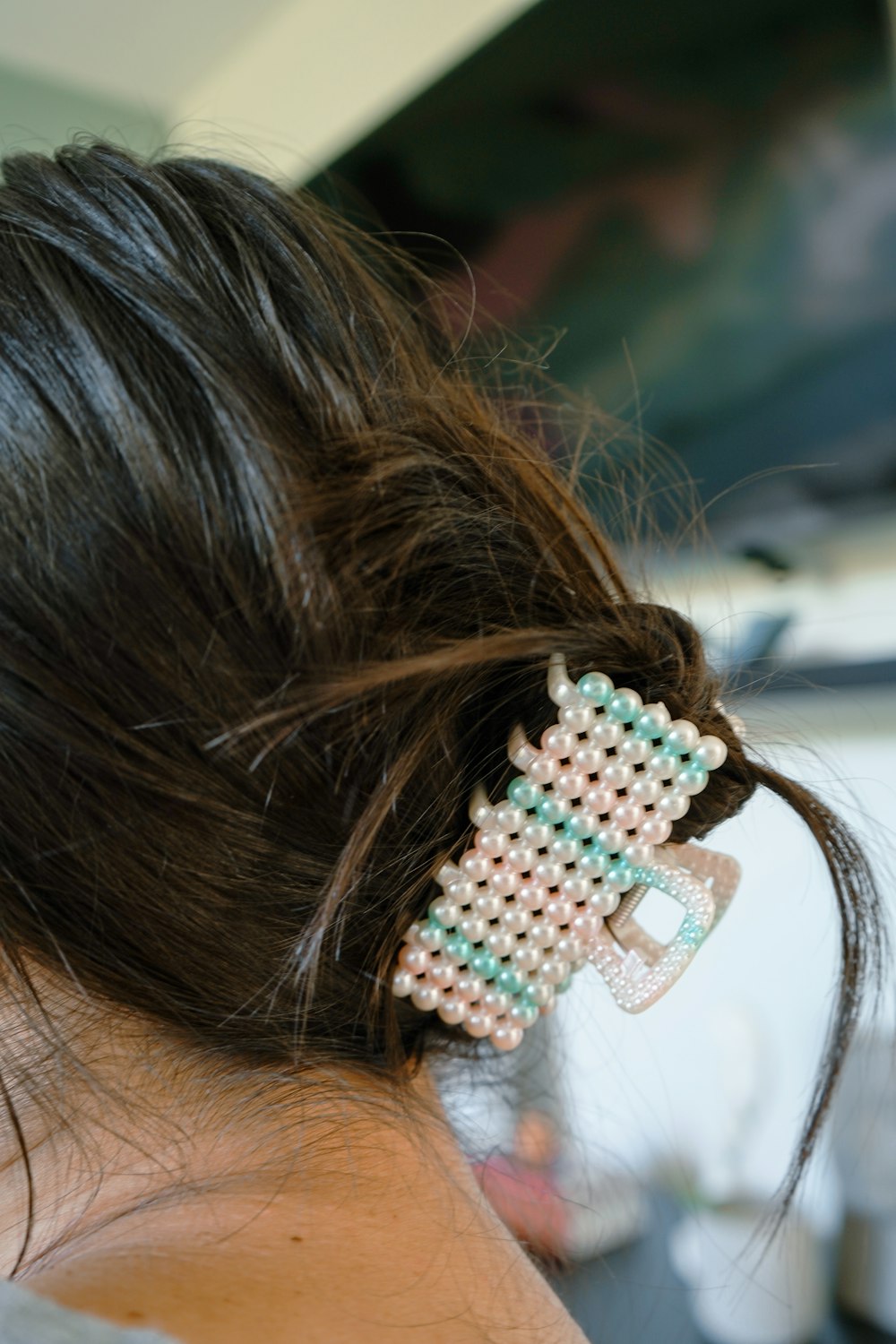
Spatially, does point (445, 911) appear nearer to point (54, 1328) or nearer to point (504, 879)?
point (504, 879)

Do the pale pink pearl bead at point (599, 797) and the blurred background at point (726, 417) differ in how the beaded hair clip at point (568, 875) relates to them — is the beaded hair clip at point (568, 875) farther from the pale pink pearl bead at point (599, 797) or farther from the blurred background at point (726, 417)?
the blurred background at point (726, 417)

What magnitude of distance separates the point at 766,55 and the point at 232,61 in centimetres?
147

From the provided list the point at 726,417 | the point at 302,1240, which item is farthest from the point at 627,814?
the point at 726,417

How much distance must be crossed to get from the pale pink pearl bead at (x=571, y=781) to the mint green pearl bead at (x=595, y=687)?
0.03 meters

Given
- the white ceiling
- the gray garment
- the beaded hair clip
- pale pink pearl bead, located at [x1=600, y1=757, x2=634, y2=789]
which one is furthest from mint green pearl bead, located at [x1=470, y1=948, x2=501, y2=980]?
the white ceiling

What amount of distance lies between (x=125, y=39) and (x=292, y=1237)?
2.23m

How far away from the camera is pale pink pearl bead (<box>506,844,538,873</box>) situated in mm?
510

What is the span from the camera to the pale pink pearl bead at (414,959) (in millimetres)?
531

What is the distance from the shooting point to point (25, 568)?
0.44 m

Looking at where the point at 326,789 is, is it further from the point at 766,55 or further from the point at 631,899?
the point at 766,55

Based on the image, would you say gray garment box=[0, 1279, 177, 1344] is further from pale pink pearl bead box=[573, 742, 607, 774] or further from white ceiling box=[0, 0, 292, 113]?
white ceiling box=[0, 0, 292, 113]

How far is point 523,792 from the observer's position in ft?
1.65

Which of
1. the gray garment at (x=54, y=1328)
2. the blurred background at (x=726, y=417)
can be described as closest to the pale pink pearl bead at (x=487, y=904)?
the gray garment at (x=54, y=1328)

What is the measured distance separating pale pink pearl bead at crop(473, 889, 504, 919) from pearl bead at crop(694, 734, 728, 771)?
0.37 feet
